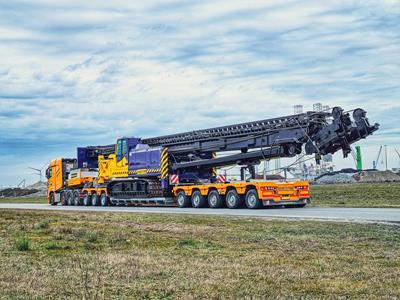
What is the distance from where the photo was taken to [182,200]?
1200 inches

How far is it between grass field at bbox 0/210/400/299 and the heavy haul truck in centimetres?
944

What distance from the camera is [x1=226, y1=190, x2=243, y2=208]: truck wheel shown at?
2681cm

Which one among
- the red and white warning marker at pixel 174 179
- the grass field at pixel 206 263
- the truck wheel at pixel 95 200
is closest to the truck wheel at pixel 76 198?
the truck wheel at pixel 95 200

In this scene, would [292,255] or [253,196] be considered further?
[253,196]

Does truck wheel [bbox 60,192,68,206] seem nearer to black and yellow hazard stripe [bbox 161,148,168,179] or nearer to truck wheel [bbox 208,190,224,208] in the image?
black and yellow hazard stripe [bbox 161,148,168,179]

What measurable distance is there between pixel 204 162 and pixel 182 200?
221 cm

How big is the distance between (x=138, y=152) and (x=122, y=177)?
2.17m

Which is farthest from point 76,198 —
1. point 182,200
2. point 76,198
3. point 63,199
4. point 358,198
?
point 358,198

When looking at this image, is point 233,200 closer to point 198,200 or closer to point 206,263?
point 198,200

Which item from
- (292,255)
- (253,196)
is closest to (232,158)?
(253,196)

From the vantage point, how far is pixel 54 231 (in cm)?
1584

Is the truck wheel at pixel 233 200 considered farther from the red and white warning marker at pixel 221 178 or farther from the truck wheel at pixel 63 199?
the truck wheel at pixel 63 199

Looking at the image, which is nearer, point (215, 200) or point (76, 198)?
point (215, 200)

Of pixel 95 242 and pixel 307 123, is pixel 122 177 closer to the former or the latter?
pixel 307 123
